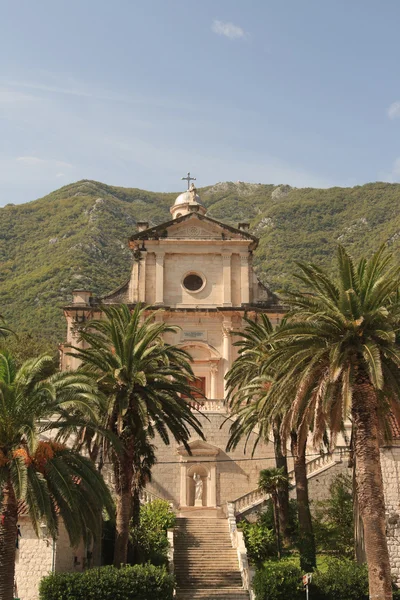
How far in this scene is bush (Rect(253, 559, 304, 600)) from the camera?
22.9 metres

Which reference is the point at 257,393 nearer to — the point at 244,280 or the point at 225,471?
the point at 225,471

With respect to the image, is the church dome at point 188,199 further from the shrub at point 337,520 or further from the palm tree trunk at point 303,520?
the palm tree trunk at point 303,520

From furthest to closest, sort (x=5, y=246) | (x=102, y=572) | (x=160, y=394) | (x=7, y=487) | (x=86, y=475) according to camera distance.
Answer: (x=5, y=246), (x=160, y=394), (x=102, y=572), (x=86, y=475), (x=7, y=487)

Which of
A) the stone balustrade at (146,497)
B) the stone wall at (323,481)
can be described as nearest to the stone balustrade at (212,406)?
the stone balustrade at (146,497)

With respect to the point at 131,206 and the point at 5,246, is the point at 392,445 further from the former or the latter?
the point at 131,206

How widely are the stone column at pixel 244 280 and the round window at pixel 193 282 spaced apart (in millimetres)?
2279

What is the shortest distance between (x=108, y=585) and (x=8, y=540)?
4194 millimetres

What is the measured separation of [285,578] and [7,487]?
945 cm

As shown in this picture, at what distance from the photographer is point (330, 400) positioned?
19.4 metres

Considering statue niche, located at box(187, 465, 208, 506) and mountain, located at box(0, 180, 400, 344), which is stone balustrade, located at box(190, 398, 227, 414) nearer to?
statue niche, located at box(187, 465, 208, 506)

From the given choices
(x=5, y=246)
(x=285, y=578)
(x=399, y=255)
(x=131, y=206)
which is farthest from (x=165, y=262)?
(x=131, y=206)

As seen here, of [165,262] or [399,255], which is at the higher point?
[399,255]

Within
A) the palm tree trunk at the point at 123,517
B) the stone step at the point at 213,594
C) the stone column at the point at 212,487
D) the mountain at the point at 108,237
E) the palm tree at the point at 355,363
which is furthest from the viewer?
the mountain at the point at 108,237

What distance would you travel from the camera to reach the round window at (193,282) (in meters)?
43.3
